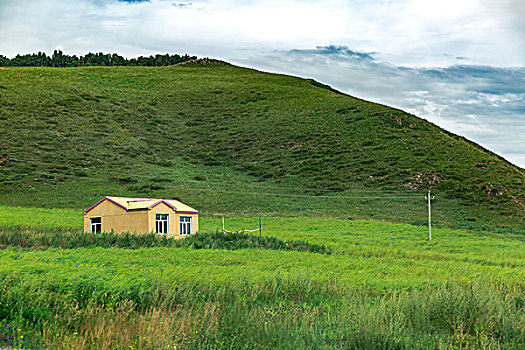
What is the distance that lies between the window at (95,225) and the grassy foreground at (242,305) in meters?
7.24

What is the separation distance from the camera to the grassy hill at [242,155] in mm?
48406

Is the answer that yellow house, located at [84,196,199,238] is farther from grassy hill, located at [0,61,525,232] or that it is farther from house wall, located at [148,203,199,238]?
grassy hill, located at [0,61,525,232]

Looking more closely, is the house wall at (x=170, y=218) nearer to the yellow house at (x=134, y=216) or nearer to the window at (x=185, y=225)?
the yellow house at (x=134, y=216)

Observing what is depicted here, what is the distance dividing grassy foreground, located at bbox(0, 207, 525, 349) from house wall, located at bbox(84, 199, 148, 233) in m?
6.56

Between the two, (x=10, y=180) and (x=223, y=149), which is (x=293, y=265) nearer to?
(x=10, y=180)

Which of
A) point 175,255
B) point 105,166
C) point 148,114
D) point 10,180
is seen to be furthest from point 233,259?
point 148,114

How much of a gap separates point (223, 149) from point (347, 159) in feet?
59.6

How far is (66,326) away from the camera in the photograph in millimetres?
10164

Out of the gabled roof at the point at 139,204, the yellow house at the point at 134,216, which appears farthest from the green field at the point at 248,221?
the gabled roof at the point at 139,204

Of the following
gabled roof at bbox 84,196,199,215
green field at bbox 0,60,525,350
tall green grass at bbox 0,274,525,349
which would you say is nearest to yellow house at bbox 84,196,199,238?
gabled roof at bbox 84,196,199,215

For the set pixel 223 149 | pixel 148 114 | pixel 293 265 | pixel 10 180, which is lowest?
pixel 293 265

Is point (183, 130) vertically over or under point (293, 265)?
over

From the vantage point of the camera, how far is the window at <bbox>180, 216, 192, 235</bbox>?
28.6 m

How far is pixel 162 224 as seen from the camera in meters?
27.4
